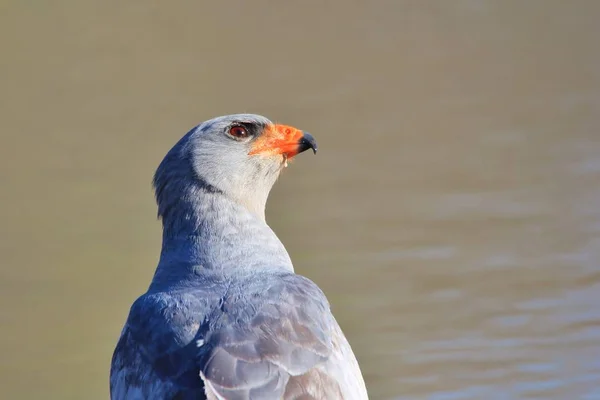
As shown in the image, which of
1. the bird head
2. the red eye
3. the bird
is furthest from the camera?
the red eye

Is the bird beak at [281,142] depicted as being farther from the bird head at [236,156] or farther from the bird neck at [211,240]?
the bird neck at [211,240]

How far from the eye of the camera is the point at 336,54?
14.0 meters

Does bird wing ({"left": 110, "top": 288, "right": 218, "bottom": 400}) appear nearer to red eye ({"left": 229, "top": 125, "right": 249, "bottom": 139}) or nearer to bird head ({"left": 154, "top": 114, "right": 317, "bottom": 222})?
bird head ({"left": 154, "top": 114, "right": 317, "bottom": 222})

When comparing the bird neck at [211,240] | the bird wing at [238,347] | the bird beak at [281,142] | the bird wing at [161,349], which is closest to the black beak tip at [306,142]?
the bird beak at [281,142]

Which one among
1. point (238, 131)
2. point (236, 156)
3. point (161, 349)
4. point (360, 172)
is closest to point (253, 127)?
point (238, 131)

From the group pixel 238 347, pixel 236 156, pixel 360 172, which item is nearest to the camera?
pixel 238 347

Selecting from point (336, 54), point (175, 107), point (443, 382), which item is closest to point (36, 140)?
point (175, 107)

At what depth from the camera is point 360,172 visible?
37.8ft

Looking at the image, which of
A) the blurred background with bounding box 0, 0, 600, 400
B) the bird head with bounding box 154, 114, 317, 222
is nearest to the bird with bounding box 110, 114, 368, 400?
the bird head with bounding box 154, 114, 317, 222

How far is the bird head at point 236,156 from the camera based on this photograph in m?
6.66

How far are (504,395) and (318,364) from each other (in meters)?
2.80

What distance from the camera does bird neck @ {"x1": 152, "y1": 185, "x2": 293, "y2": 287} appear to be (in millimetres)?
6258

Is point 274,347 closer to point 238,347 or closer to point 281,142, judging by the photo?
point 238,347

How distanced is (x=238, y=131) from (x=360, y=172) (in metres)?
4.70
